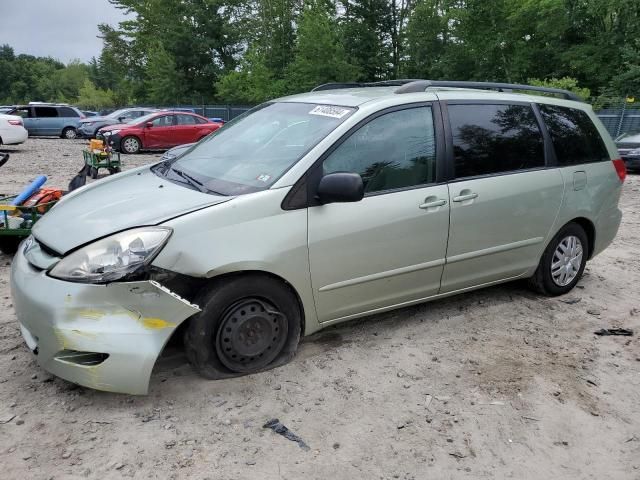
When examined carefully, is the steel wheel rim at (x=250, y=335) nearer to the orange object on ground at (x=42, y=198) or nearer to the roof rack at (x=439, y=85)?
the roof rack at (x=439, y=85)

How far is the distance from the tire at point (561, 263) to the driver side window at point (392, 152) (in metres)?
1.50

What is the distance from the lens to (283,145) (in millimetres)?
3387

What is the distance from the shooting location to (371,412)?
286 centimetres

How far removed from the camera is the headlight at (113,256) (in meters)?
2.66

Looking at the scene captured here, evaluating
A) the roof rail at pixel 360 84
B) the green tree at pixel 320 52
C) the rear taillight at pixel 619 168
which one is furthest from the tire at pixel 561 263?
the green tree at pixel 320 52

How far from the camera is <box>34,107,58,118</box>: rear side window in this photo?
22828 mm

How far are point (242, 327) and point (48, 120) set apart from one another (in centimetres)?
2354

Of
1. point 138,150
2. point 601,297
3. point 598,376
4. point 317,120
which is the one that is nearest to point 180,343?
point 317,120

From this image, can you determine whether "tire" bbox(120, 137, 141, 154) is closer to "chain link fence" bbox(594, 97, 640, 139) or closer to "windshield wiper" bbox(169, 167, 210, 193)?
"windshield wiper" bbox(169, 167, 210, 193)

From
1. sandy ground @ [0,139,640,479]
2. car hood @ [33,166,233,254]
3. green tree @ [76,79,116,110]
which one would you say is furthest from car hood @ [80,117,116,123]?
green tree @ [76,79,116,110]

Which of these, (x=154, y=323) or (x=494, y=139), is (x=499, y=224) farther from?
(x=154, y=323)

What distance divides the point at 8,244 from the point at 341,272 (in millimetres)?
3784

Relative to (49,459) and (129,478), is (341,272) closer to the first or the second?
(129,478)

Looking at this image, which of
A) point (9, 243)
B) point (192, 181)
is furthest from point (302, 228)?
point (9, 243)
